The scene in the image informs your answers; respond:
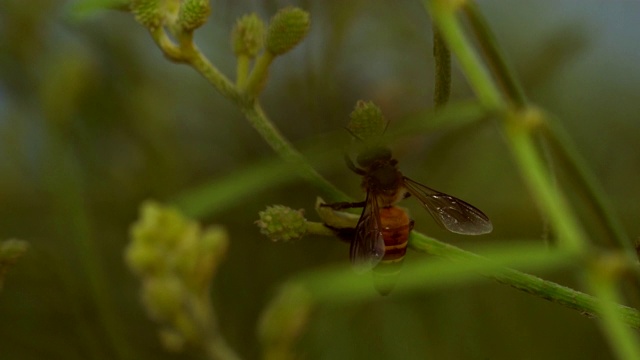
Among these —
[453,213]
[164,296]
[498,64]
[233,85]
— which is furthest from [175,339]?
[453,213]

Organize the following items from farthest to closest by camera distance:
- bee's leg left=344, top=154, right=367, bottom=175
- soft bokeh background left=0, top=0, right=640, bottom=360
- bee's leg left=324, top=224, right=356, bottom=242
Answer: soft bokeh background left=0, top=0, right=640, bottom=360
bee's leg left=344, top=154, right=367, bottom=175
bee's leg left=324, top=224, right=356, bottom=242

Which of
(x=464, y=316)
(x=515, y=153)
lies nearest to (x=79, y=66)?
(x=464, y=316)

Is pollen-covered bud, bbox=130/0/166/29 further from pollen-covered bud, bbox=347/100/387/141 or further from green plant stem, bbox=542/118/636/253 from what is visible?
green plant stem, bbox=542/118/636/253

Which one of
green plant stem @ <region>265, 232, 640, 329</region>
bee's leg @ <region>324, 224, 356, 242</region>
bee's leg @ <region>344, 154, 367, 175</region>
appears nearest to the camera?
green plant stem @ <region>265, 232, 640, 329</region>

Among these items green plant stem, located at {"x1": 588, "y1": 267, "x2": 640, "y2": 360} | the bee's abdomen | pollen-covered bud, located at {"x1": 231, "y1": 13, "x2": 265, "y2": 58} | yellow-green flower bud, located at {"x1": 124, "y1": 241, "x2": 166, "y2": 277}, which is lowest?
green plant stem, located at {"x1": 588, "y1": 267, "x2": 640, "y2": 360}

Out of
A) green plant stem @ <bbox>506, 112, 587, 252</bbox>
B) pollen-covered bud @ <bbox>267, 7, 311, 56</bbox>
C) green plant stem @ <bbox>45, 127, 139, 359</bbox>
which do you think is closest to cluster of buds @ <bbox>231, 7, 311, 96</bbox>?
pollen-covered bud @ <bbox>267, 7, 311, 56</bbox>

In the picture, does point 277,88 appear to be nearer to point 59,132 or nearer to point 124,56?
point 124,56

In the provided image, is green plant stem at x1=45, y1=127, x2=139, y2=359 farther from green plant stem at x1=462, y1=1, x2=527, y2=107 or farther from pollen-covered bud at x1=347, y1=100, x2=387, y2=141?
green plant stem at x1=462, y1=1, x2=527, y2=107

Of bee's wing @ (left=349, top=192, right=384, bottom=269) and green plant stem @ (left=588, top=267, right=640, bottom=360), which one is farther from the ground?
bee's wing @ (left=349, top=192, right=384, bottom=269)

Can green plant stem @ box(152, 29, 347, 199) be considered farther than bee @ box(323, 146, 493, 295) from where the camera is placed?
No

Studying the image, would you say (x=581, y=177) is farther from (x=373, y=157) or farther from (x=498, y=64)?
(x=373, y=157)
